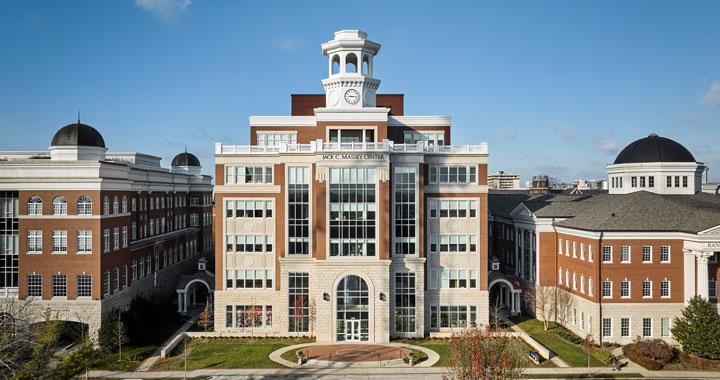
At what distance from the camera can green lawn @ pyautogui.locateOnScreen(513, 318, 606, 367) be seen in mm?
42478

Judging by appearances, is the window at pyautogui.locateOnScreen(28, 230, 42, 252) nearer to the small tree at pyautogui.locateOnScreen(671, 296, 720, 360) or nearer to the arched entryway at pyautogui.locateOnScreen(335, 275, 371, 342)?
the arched entryway at pyautogui.locateOnScreen(335, 275, 371, 342)

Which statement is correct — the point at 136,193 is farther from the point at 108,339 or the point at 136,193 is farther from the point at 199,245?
the point at 199,245

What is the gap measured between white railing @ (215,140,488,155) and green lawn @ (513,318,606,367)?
734 inches

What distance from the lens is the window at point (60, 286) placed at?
45.1 metres

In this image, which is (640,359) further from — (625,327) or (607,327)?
(625,327)

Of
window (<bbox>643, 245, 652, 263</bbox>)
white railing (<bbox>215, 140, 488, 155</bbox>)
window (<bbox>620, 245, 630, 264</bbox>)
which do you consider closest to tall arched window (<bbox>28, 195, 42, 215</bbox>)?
white railing (<bbox>215, 140, 488, 155</bbox>)

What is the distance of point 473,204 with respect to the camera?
5184 centimetres

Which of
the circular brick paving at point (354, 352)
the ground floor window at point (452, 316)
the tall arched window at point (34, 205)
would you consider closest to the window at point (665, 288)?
the ground floor window at point (452, 316)

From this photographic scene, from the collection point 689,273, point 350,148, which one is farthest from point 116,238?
point 689,273

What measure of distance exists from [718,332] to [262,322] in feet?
Answer: 132

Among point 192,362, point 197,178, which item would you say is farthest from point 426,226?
point 197,178

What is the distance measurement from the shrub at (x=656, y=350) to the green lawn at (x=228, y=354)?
92.9 ft

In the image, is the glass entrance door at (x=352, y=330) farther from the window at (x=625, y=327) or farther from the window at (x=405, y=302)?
the window at (x=625, y=327)

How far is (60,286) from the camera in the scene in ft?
148
